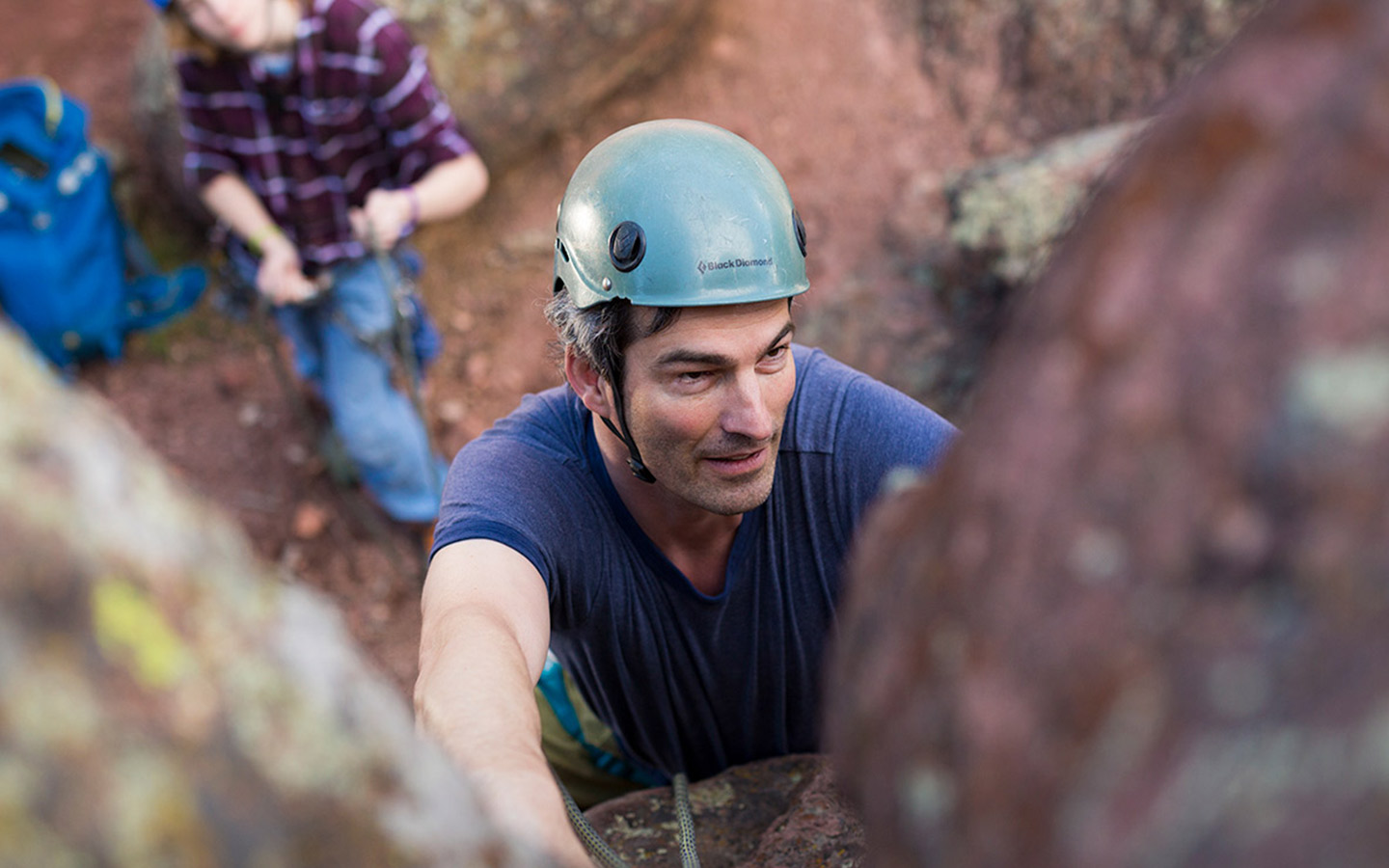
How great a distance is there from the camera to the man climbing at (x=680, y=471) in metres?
2.11

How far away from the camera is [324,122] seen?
397 cm

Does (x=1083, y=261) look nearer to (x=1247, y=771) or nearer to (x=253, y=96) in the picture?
(x=1247, y=771)

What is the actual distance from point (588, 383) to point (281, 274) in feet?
7.10

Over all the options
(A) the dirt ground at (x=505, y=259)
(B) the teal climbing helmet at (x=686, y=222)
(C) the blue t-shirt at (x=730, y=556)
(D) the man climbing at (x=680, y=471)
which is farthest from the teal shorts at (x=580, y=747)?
(A) the dirt ground at (x=505, y=259)

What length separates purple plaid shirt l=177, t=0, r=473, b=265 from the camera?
3846 mm

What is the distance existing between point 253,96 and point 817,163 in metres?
3.33

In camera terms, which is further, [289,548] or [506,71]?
[506,71]

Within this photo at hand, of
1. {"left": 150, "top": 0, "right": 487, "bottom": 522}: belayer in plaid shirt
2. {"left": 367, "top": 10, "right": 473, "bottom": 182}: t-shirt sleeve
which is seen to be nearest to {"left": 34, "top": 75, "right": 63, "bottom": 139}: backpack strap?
{"left": 150, "top": 0, "right": 487, "bottom": 522}: belayer in plaid shirt

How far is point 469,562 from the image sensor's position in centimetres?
198

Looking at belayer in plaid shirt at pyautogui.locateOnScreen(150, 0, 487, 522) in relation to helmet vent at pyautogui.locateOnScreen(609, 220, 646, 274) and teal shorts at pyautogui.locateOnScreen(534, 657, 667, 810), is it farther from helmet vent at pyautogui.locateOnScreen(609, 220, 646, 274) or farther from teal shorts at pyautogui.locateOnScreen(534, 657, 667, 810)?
helmet vent at pyautogui.locateOnScreen(609, 220, 646, 274)

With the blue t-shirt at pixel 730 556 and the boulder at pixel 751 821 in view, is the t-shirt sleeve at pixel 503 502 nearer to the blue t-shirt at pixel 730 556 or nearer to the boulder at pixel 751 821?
the blue t-shirt at pixel 730 556

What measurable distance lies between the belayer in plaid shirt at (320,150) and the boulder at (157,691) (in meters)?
3.45

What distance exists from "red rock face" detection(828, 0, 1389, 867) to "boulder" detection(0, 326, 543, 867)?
1.18ft

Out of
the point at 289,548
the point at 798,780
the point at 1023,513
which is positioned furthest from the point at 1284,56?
the point at 289,548
